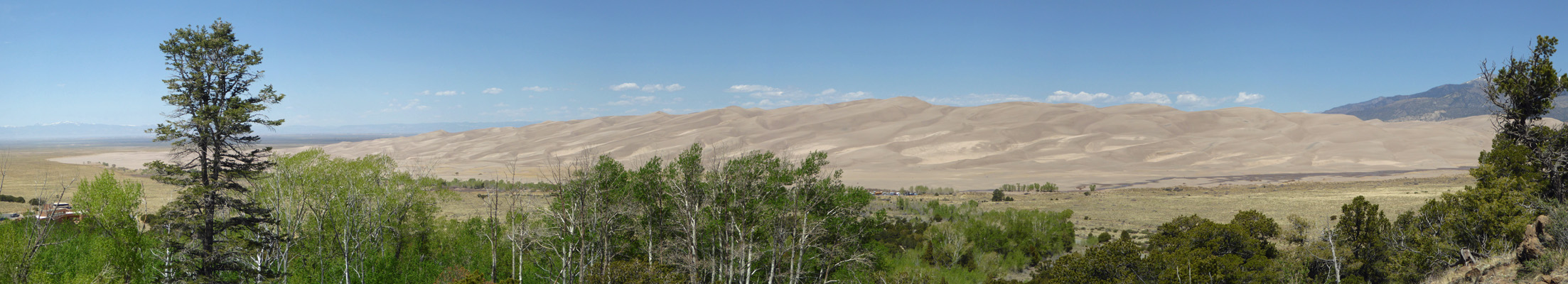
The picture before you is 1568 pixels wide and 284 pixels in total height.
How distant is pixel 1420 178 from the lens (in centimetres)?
9850

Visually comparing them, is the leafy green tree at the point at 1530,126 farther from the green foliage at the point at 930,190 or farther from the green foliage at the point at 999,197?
the green foliage at the point at 930,190

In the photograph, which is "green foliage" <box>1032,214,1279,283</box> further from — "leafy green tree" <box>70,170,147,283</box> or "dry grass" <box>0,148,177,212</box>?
"dry grass" <box>0,148,177,212</box>

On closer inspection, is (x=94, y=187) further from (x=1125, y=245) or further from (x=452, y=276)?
(x=1125, y=245)

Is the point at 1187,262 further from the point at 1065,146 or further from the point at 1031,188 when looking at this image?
the point at 1065,146

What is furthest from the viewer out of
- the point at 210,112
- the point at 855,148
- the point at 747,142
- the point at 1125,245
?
the point at 747,142

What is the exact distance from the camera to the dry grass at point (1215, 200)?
58969mm

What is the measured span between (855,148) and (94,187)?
470 feet

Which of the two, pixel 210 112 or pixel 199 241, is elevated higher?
pixel 210 112

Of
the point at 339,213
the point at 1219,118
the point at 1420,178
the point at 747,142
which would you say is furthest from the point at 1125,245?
the point at 1219,118

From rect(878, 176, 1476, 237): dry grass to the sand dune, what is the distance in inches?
812

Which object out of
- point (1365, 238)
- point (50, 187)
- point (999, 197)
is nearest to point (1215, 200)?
point (999, 197)

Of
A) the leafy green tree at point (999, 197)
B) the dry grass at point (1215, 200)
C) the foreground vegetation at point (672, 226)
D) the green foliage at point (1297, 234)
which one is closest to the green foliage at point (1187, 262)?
the foreground vegetation at point (672, 226)

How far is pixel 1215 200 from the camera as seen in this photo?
243 ft

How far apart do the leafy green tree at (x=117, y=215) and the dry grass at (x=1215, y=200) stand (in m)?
49.8
